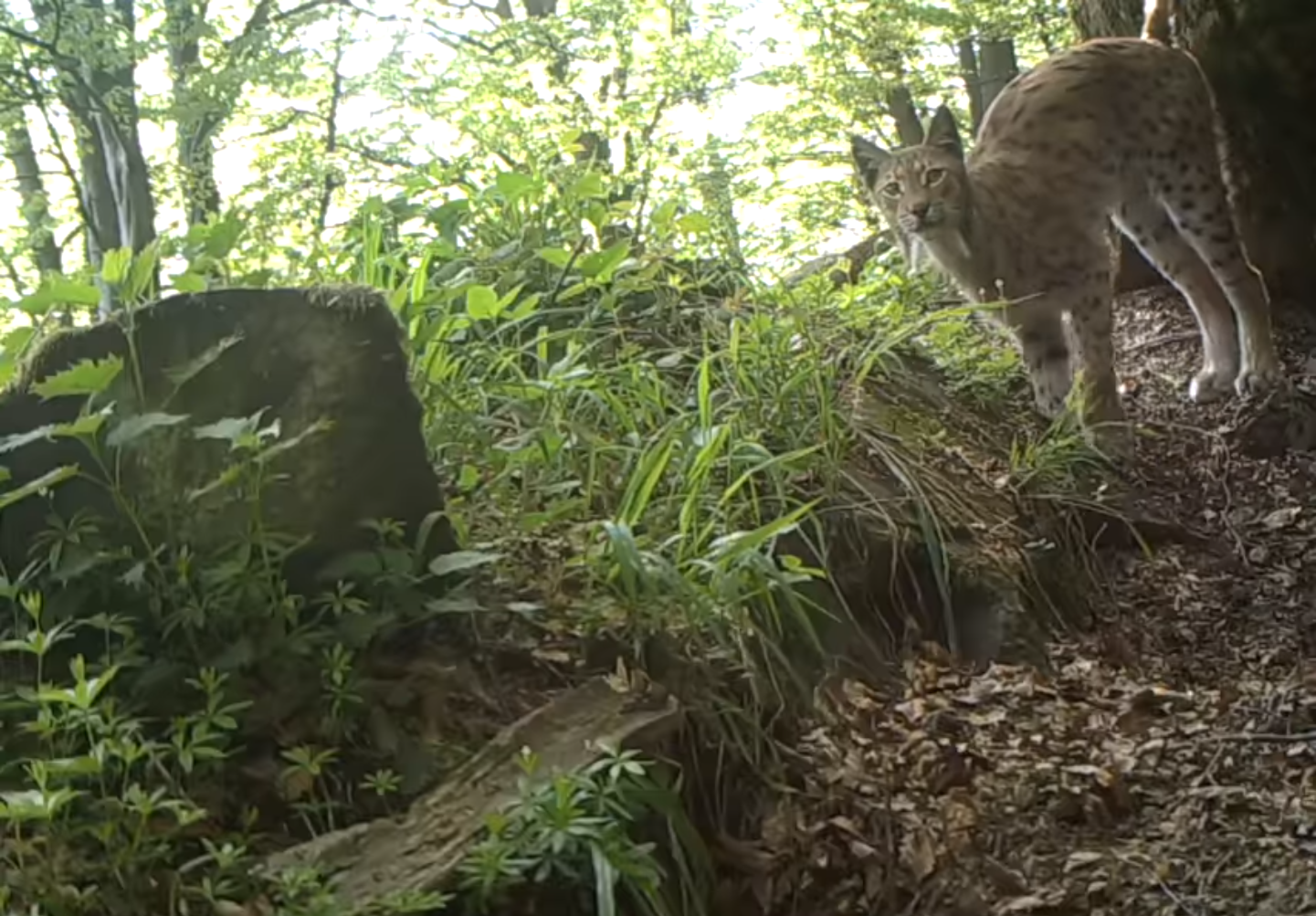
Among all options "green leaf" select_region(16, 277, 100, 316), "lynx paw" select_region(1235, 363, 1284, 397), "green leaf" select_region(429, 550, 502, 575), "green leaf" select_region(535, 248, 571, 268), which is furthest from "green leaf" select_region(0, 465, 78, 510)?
"lynx paw" select_region(1235, 363, 1284, 397)

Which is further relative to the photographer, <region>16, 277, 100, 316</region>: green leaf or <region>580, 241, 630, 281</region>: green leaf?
<region>580, 241, 630, 281</region>: green leaf

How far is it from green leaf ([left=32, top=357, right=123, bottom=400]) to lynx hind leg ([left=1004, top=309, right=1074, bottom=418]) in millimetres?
3741

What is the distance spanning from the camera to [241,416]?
8.86 feet

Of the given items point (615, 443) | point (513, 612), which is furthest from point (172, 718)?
point (615, 443)

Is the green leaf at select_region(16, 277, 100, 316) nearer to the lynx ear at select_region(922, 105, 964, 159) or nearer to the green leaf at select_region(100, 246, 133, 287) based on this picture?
the green leaf at select_region(100, 246, 133, 287)

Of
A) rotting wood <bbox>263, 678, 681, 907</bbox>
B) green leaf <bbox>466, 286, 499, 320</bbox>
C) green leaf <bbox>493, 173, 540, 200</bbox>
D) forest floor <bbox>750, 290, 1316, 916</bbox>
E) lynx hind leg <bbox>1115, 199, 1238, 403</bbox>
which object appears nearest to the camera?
rotting wood <bbox>263, 678, 681, 907</bbox>

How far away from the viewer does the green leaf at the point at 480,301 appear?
10.8ft

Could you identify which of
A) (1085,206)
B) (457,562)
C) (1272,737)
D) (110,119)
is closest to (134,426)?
(457,562)

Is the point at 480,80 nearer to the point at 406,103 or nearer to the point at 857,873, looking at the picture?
the point at 406,103

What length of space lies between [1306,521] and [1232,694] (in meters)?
1.39

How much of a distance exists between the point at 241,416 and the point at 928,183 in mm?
3379

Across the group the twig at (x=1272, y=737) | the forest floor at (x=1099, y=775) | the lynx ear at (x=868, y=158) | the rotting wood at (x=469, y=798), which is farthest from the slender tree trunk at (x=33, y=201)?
the twig at (x=1272, y=737)

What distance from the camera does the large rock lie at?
251cm

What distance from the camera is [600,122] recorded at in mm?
9602
